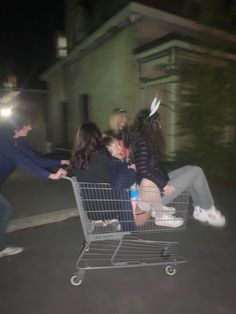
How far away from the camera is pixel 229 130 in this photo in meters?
8.70

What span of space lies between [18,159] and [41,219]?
1967 mm

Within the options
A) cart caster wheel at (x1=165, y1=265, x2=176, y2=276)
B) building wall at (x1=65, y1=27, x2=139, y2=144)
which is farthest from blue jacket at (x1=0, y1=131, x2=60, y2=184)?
building wall at (x1=65, y1=27, x2=139, y2=144)

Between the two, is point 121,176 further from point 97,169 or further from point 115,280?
point 115,280

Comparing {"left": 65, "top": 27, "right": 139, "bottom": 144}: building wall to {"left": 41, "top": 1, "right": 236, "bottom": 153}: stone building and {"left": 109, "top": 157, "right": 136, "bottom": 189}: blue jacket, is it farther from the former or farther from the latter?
{"left": 109, "top": 157, "right": 136, "bottom": 189}: blue jacket

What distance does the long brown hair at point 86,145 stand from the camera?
149 inches

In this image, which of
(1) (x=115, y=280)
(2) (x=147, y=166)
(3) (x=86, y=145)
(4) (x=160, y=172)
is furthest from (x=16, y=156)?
(1) (x=115, y=280)

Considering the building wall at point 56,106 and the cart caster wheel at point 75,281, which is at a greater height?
the building wall at point 56,106

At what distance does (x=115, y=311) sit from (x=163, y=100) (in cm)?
830

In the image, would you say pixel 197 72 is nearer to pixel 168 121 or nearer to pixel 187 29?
pixel 168 121

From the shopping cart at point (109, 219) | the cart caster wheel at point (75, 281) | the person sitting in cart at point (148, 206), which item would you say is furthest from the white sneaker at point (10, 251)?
the person sitting in cart at point (148, 206)

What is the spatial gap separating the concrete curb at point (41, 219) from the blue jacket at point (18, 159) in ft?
4.72

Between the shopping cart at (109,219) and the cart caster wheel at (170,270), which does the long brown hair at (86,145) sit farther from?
the cart caster wheel at (170,270)

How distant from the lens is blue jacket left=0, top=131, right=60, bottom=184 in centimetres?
388

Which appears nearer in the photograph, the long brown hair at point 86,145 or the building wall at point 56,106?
the long brown hair at point 86,145
